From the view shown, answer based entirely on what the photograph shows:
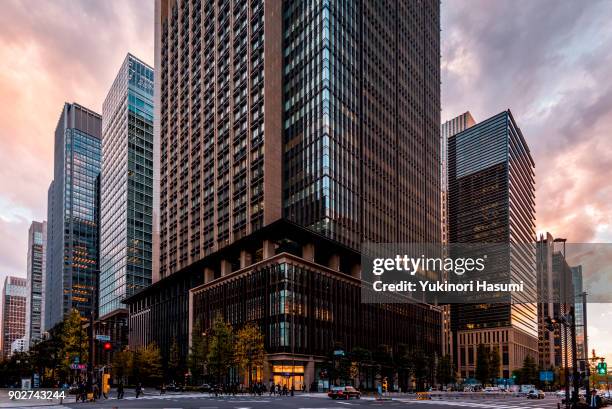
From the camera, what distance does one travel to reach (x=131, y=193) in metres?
187

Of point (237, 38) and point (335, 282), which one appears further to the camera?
point (237, 38)

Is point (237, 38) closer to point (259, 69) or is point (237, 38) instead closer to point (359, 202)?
point (259, 69)

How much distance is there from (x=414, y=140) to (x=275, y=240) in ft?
182

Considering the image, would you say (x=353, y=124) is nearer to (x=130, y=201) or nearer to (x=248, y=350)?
(x=248, y=350)

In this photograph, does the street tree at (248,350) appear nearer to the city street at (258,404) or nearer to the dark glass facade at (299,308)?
the dark glass facade at (299,308)

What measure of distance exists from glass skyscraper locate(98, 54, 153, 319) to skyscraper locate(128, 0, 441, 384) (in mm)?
42486

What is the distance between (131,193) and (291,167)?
330 ft

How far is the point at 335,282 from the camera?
99.2 metres

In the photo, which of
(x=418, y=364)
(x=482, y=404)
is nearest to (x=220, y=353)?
(x=482, y=404)

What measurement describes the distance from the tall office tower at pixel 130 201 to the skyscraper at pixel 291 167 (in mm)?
41504

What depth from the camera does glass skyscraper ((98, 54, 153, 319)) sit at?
601 feet

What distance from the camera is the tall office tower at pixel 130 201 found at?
182625 mm

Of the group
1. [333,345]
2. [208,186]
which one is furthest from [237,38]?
[333,345]

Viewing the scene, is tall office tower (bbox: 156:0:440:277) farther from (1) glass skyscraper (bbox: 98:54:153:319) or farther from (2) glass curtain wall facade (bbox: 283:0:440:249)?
(1) glass skyscraper (bbox: 98:54:153:319)
